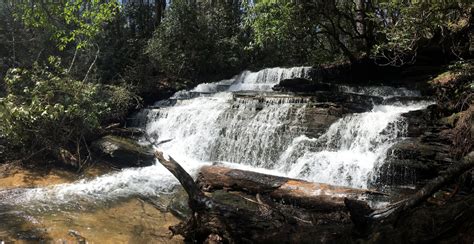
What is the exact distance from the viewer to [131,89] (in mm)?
15156

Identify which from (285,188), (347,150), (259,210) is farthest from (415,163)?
(259,210)

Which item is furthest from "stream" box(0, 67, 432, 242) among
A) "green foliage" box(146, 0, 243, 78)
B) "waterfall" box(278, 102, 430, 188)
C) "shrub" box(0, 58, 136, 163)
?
"green foliage" box(146, 0, 243, 78)

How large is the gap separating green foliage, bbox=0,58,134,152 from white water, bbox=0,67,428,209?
220cm

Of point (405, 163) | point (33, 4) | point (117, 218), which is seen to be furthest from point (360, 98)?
point (33, 4)

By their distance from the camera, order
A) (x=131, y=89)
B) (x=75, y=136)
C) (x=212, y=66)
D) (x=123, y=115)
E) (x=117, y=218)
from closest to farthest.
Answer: (x=117, y=218) → (x=75, y=136) → (x=123, y=115) → (x=131, y=89) → (x=212, y=66)

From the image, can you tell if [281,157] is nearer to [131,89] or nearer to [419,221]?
[419,221]

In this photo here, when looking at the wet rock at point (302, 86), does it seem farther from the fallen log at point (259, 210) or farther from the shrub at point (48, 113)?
the fallen log at point (259, 210)

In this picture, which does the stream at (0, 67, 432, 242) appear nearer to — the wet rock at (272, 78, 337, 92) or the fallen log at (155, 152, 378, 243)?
the wet rock at (272, 78, 337, 92)

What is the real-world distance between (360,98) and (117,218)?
26.1ft

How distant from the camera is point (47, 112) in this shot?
9.38 meters

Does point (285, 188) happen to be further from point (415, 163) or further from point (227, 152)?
point (227, 152)

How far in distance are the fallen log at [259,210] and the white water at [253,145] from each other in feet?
5.46

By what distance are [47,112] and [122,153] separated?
221 centimetres

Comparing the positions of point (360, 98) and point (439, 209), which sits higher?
point (360, 98)
